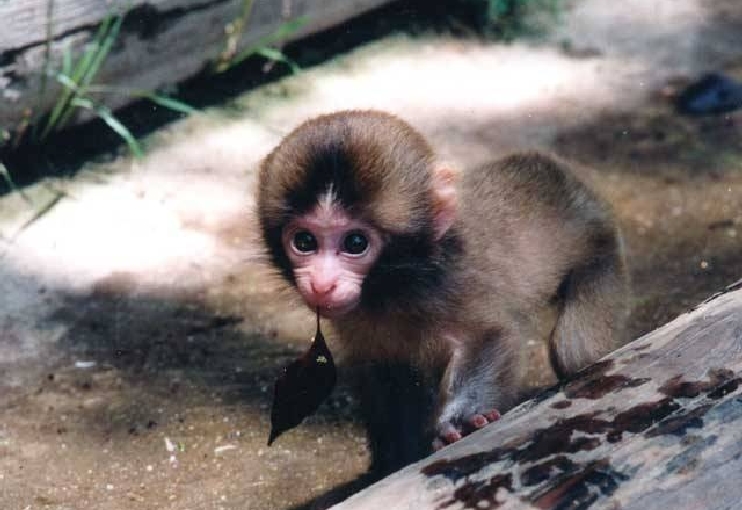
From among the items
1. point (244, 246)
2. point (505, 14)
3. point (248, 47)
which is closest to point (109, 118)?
point (244, 246)

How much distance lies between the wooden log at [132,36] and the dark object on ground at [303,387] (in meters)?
2.39

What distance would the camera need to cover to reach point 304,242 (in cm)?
336

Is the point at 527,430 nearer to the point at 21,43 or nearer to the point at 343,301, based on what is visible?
the point at 343,301

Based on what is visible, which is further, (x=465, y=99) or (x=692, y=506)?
(x=465, y=99)

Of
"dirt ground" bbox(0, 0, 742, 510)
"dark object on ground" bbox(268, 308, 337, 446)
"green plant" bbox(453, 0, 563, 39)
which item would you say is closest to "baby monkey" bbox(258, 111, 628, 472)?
"dark object on ground" bbox(268, 308, 337, 446)

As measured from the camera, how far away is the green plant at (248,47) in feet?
19.4

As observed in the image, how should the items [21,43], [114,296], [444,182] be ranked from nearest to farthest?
[444,182] → [114,296] → [21,43]

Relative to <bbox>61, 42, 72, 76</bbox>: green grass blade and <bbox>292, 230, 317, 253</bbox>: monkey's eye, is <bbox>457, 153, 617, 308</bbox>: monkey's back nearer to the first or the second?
<bbox>292, 230, 317, 253</bbox>: monkey's eye

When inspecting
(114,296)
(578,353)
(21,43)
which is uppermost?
(21,43)

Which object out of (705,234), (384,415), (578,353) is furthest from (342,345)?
(705,234)

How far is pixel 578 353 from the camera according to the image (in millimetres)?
3816

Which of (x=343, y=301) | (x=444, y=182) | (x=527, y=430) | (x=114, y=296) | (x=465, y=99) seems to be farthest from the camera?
(x=465, y=99)

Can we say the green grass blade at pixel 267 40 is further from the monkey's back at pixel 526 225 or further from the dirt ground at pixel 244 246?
the monkey's back at pixel 526 225

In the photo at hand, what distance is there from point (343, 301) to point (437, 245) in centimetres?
40
